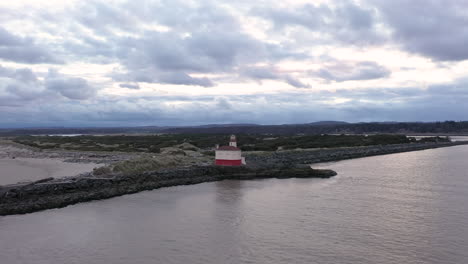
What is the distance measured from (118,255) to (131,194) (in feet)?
29.9

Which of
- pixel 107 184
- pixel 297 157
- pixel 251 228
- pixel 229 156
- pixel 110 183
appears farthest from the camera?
pixel 297 157

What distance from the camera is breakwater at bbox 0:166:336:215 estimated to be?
1645 centimetres

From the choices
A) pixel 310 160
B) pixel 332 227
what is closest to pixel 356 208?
pixel 332 227

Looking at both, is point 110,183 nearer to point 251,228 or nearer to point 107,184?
point 107,184

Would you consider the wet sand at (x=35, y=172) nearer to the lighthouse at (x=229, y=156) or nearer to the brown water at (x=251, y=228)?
the brown water at (x=251, y=228)

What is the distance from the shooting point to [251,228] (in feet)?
44.7

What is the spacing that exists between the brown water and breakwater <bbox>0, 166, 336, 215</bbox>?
71cm

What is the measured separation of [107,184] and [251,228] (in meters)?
9.97

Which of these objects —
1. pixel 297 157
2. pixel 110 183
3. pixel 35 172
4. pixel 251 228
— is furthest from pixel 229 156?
pixel 251 228

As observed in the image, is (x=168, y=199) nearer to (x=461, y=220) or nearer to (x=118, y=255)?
(x=118, y=255)

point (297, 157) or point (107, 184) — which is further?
point (297, 157)

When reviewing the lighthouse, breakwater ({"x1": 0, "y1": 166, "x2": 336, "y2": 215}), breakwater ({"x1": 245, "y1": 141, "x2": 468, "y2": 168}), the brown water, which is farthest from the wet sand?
breakwater ({"x1": 245, "y1": 141, "x2": 468, "y2": 168})

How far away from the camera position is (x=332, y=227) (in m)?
13.4

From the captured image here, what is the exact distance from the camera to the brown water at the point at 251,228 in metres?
10.9
